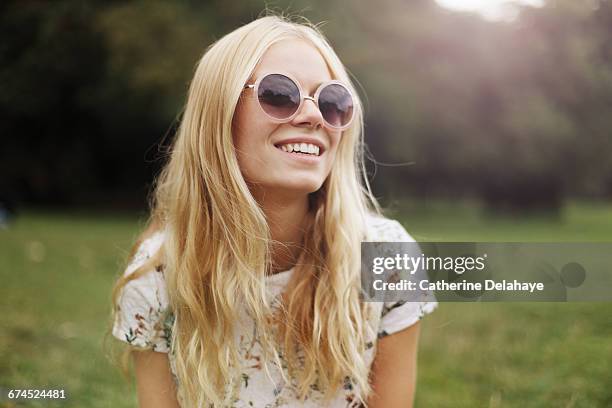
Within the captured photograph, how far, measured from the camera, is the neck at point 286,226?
176 centimetres

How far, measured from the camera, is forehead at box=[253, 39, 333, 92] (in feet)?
5.36

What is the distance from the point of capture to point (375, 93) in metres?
13.2

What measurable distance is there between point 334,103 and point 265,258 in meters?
0.49

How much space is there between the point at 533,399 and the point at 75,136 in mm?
15398

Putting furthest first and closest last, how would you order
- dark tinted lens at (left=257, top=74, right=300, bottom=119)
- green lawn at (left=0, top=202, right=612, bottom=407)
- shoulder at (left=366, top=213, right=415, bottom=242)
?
1. green lawn at (left=0, top=202, right=612, bottom=407)
2. shoulder at (left=366, top=213, right=415, bottom=242)
3. dark tinted lens at (left=257, top=74, right=300, bottom=119)

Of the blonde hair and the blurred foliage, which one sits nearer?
the blonde hair

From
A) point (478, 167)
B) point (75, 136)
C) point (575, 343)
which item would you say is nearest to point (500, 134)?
point (478, 167)

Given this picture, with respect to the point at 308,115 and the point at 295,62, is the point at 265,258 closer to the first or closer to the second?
the point at 308,115

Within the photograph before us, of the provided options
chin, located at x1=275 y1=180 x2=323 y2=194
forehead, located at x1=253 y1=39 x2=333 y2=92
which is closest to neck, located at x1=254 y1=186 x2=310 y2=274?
chin, located at x1=275 y1=180 x2=323 y2=194

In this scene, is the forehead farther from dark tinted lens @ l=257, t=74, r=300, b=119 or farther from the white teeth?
the white teeth

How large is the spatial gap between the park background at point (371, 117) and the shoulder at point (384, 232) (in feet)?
7.02

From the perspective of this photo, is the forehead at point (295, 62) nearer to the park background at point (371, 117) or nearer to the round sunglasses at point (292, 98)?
the round sunglasses at point (292, 98)

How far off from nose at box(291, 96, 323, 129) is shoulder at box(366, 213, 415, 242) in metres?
0.41

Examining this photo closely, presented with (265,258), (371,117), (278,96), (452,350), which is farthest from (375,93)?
(278,96)
